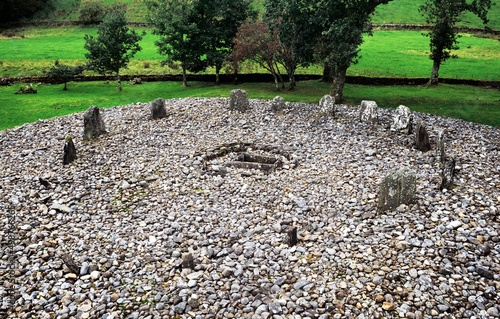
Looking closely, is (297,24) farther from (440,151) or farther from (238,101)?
(440,151)

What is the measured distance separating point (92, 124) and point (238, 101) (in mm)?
9486

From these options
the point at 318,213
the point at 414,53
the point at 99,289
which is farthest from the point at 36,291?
the point at 414,53

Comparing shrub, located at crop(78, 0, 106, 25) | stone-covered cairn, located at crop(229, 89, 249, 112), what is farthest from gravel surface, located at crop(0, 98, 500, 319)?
shrub, located at crop(78, 0, 106, 25)

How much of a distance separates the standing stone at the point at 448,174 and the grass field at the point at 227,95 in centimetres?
1382

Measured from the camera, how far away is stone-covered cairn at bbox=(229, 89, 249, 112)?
24016 millimetres

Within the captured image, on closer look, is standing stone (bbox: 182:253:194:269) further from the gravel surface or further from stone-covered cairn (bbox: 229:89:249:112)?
stone-covered cairn (bbox: 229:89:249:112)

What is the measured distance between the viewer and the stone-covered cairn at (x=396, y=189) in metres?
12.2

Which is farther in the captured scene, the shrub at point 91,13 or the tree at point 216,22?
the shrub at point 91,13

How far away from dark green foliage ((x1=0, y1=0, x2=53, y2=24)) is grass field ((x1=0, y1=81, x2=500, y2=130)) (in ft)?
177

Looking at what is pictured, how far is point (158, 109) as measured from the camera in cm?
2339

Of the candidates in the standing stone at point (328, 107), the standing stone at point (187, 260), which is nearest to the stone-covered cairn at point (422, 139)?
the standing stone at point (328, 107)

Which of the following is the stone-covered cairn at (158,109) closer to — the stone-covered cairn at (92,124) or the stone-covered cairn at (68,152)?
the stone-covered cairn at (92,124)

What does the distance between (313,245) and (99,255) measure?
7.00 meters

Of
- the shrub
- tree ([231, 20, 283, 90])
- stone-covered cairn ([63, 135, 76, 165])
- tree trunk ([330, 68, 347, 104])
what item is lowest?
stone-covered cairn ([63, 135, 76, 165])
